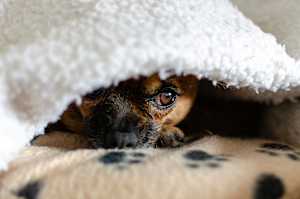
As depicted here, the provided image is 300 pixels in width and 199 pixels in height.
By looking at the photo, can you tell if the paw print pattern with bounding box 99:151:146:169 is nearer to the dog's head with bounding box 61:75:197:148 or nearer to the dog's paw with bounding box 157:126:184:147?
the dog's head with bounding box 61:75:197:148

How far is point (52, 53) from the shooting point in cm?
79

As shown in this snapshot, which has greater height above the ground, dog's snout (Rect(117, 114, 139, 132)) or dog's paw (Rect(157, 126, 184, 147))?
dog's snout (Rect(117, 114, 139, 132))

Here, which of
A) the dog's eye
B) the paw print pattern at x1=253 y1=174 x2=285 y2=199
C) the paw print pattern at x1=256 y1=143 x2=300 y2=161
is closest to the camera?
the paw print pattern at x1=253 y1=174 x2=285 y2=199

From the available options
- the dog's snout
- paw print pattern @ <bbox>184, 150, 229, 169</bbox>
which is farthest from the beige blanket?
the dog's snout

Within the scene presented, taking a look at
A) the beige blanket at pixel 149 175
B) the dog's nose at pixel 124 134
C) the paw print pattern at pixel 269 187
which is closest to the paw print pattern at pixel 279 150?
the beige blanket at pixel 149 175

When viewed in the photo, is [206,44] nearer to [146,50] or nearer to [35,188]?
[146,50]

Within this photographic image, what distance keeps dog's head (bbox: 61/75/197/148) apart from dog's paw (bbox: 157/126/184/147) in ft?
0.07

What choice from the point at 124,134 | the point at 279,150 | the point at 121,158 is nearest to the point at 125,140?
the point at 124,134

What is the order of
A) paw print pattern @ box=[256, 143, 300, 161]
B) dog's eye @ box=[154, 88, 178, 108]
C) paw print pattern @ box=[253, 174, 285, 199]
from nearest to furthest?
paw print pattern @ box=[253, 174, 285, 199] < paw print pattern @ box=[256, 143, 300, 161] < dog's eye @ box=[154, 88, 178, 108]

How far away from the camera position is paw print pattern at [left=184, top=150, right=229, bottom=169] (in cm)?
79

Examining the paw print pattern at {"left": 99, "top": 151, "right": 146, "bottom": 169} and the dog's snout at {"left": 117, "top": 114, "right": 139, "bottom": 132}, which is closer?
the paw print pattern at {"left": 99, "top": 151, "right": 146, "bottom": 169}

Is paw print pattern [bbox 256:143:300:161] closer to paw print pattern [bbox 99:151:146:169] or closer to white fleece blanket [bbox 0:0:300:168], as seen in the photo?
white fleece blanket [bbox 0:0:300:168]

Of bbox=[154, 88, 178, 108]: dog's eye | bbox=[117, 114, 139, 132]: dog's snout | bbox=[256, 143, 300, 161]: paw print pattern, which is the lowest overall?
bbox=[256, 143, 300, 161]: paw print pattern

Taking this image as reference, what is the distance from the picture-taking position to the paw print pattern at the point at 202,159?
788 mm
